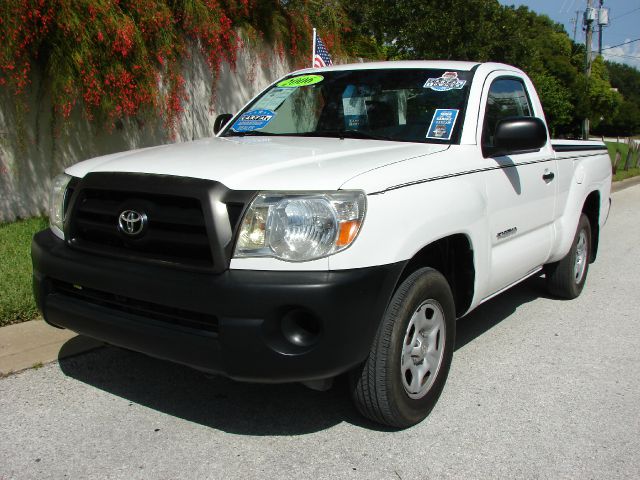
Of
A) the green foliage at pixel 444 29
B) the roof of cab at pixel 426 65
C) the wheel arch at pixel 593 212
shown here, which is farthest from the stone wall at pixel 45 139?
the wheel arch at pixel 593 212

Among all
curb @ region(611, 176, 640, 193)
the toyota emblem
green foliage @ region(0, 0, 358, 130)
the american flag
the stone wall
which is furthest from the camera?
curb @ region(611, 176, 640, 193)

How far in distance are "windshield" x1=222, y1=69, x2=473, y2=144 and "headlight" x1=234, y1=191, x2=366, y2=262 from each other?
4.14ft

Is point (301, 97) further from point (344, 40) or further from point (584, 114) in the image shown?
point (584, 114)

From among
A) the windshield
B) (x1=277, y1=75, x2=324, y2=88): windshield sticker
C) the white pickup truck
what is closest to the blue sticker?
the windshield

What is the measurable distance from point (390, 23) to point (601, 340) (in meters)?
9.01

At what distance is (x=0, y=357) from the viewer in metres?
3.94

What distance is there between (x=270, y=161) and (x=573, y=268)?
3.43 m

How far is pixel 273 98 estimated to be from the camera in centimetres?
477

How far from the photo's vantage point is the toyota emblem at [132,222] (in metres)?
2.98

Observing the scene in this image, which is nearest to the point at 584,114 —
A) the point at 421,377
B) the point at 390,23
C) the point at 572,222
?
the point at 390,23

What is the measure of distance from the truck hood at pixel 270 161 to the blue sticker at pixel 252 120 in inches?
23.1

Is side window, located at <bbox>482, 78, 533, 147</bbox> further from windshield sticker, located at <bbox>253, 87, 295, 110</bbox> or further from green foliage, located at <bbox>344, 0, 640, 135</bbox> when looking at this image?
green foliage, located at <bbox>344, 0, 640, 135</bbox>

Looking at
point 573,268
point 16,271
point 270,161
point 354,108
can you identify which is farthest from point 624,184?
point 270,161

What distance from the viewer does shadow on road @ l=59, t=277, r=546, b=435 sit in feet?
11.1
